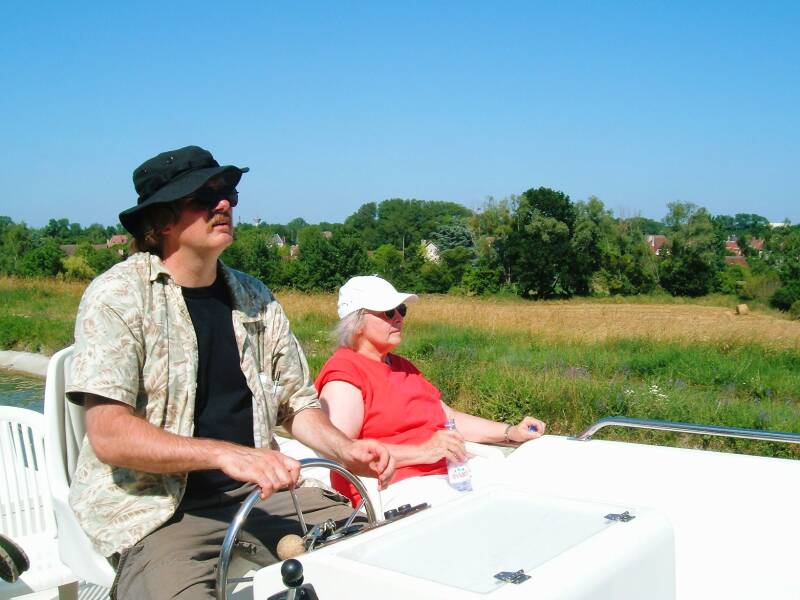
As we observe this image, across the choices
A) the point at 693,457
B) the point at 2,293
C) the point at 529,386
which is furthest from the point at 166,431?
the point at 2,293

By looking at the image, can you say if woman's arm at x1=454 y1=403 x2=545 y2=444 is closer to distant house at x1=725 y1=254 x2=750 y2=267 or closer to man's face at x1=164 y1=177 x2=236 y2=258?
man's face at x1=164 y1=177 x2=236 y2=258

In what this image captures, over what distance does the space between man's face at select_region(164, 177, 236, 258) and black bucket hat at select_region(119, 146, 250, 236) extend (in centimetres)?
4

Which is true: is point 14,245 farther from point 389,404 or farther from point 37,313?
point 389,404

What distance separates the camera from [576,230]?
43.4 metres

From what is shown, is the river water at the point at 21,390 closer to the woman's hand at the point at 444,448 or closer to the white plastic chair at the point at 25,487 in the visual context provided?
the white plastic chair at the point at 25,487

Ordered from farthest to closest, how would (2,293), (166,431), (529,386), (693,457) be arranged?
(2,293) < (529,386) < (693,457) < (166,431)

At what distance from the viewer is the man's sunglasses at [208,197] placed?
2262 millimetres

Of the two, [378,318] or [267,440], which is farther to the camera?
[378,318]

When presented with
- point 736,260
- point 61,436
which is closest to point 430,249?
point 736,260

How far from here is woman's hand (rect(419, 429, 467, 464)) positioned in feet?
9.89

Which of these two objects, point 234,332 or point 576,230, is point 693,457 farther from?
point 576,230

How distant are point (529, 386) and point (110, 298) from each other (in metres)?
5.07

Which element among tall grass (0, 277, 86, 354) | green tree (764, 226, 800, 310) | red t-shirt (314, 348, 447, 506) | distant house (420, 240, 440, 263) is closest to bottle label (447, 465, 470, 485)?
red t-shirt (314, 348, 447, 506)

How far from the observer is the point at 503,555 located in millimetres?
1702
